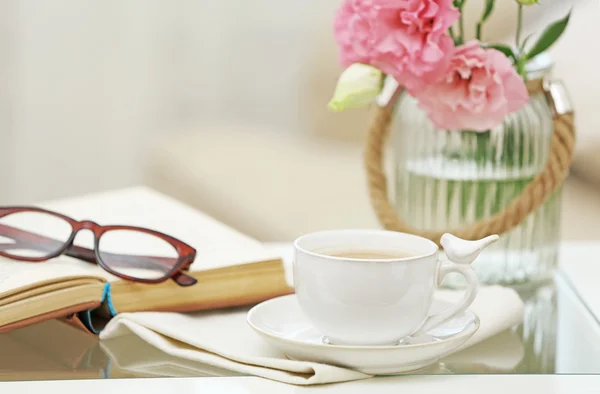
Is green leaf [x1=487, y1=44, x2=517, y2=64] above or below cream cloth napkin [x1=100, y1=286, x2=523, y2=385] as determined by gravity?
above

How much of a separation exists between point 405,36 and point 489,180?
0.53 feet

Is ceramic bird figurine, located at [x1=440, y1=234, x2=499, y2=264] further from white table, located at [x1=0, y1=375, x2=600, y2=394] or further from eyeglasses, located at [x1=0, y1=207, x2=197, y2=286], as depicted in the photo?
eyeglasses, located at [x1=0, y1=207, x2=197, y2=286]

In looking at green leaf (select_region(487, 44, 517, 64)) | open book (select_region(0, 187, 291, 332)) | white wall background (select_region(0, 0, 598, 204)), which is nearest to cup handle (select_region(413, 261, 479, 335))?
open book (select_region(0, 187, 291, 332))

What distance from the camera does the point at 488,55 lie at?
61cm

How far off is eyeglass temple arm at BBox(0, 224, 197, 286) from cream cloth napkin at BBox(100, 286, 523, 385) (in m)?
0.03

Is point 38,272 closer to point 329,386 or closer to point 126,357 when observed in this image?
point 126,357

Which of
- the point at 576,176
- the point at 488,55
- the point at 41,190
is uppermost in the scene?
the point at 488,55

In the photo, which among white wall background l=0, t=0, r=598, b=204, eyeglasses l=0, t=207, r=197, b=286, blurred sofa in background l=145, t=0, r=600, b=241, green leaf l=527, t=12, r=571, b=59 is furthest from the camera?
white wall background l=0, t=0, r=598, b=204

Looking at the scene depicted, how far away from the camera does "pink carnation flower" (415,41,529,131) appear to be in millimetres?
608

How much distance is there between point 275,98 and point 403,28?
1273 millimetres

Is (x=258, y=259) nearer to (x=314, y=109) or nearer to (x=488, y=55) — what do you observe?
(x=488, y=55)

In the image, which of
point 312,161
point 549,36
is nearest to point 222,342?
point 549,36

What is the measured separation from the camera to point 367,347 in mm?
421

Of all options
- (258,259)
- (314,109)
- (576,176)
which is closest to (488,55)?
(258,259)
